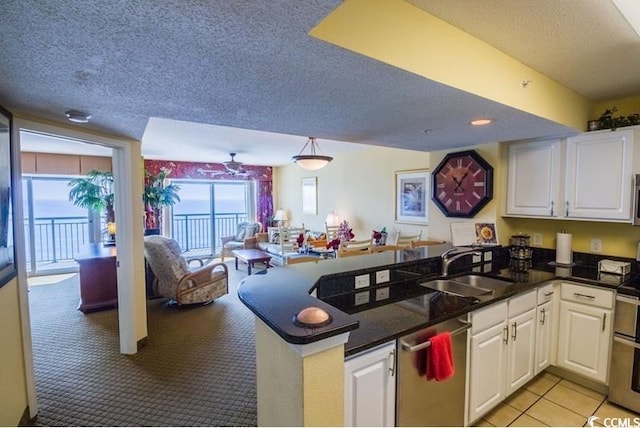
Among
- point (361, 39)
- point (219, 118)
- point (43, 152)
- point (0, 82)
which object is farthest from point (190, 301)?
point (43, 152)

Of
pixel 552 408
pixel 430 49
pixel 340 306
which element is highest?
pixel 430 49

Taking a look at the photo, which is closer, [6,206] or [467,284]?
[6,206]

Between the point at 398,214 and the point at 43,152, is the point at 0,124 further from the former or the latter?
the point at 43,152

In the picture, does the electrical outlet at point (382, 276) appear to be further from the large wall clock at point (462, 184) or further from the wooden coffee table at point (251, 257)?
the wooden coffee table at point (251, 257)

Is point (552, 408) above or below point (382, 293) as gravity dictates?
below

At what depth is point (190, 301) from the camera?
3980 millimetres

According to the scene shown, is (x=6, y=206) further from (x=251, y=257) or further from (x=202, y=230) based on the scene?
(x=202, y=230)

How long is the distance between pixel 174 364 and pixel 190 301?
132 cm

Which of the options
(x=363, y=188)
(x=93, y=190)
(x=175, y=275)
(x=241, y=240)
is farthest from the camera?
(x=241, y=240)

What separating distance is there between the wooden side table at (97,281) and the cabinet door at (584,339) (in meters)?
4.89

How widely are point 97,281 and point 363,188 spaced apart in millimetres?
4514

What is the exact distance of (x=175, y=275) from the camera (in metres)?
3.87

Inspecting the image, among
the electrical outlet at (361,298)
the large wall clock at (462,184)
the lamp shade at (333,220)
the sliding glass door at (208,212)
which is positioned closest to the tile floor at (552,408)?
the electrical outlet at (361,298)

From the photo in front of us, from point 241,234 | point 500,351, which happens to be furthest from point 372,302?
point 241,234
